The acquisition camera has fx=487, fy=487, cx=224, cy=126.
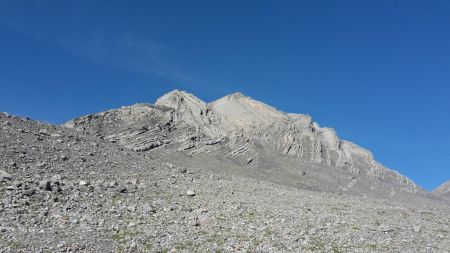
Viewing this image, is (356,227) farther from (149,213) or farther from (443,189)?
(443,189)

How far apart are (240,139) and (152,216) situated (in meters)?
60.2

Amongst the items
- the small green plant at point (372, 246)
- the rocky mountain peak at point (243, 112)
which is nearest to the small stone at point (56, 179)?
the small green plant at point (372, 246)

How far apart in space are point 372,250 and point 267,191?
843 inches

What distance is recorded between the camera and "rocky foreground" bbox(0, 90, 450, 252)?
936 inches

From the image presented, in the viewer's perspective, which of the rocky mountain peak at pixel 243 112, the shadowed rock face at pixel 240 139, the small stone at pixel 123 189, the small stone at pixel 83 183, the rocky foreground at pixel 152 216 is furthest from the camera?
the rocky mountain peak at pixel 243 112

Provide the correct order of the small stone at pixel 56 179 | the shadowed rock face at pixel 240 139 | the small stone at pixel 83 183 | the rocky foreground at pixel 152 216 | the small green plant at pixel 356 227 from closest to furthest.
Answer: the rocky foreground at pixel 152 216
the small green plant at pixel 356 227
the small stone at pixel 56 179
the small stone at pixel 83 183
the shadowed rock face at pixel 240 139

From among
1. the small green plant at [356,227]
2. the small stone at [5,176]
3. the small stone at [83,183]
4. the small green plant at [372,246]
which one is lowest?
the small green plant at [372,246]

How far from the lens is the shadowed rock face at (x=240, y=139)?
76.2 metres

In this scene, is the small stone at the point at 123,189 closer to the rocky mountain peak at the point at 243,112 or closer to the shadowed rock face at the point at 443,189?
the rocky mountain peak at the point at 243,112

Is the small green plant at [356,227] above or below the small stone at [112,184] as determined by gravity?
below

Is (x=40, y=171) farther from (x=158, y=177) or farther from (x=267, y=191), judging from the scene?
(x=267, y=191)

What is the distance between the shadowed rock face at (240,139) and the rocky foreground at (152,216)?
27.3m

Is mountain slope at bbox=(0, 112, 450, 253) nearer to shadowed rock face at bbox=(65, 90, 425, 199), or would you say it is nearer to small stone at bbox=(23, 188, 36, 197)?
small stone at bbox=(23, 188, 36, 197)

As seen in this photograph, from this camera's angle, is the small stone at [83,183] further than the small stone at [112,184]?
No
